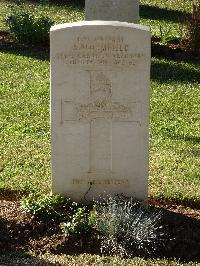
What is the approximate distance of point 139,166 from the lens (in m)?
6.67

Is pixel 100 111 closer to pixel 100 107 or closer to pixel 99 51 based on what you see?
pixel 100 107

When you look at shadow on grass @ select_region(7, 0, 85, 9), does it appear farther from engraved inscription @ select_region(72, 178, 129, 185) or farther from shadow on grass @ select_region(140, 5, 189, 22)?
engraved inscription @ select_region(72, 178, 129, 185)

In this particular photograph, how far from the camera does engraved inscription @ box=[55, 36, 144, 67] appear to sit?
6.32m

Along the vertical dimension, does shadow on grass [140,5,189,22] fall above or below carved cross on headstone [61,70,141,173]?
above

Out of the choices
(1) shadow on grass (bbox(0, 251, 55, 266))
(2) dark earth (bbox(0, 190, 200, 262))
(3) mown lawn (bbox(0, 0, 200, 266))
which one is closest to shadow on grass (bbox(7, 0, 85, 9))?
(3) mown lawn (bbox(0, 0, 200, 266))

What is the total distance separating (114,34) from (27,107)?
4124 millimetres

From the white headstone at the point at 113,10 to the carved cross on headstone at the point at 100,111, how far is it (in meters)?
6.19

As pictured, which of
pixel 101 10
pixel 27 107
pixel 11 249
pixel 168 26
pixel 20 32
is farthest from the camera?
pixel 168 26

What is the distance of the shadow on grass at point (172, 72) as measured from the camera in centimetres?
1189

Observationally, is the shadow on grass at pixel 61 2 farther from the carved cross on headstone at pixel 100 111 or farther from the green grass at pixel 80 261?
the green grass at pixel 80 261

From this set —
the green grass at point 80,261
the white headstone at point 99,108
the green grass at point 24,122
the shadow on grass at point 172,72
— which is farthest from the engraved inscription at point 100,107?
the shadow on grass at point 172,72

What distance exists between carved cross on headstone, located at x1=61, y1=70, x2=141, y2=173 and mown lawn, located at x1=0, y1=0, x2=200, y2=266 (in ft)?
3.38

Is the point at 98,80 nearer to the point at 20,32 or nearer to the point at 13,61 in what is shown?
the point at 13,61

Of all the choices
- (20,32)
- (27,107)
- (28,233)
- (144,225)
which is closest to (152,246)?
(144,225)
